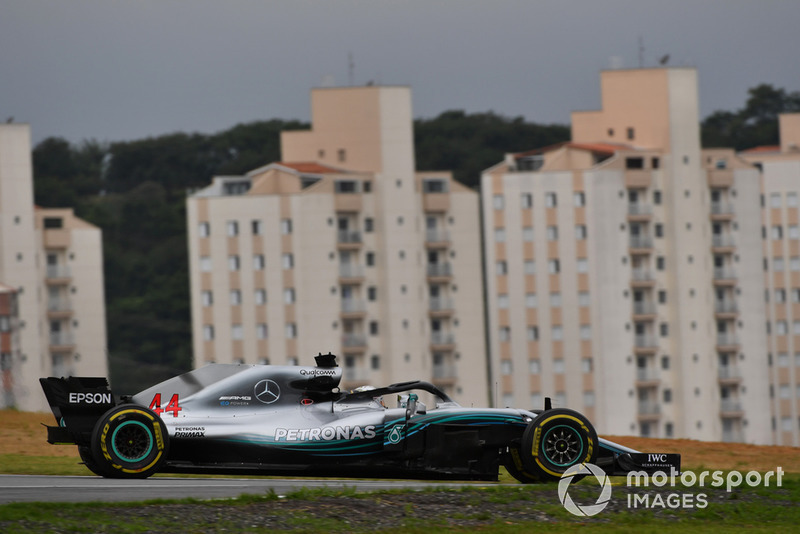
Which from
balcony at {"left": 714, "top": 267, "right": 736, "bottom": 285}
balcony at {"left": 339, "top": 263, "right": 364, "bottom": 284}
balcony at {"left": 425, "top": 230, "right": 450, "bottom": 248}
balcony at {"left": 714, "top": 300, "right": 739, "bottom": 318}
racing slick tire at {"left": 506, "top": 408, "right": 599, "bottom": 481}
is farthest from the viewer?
balcony at {"left": 714, "top": 267, "right": 736, "bottom": 285}

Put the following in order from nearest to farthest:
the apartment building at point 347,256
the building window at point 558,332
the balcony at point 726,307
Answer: the apartment building at point 347,256
the building window at point 558,332
the balcony at point 726,307

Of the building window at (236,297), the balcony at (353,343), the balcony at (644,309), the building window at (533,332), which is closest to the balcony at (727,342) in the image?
the balcony at (644,309)

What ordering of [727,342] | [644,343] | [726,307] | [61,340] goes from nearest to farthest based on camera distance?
[644,343] → [61,340] → [727,342] → [726,307]

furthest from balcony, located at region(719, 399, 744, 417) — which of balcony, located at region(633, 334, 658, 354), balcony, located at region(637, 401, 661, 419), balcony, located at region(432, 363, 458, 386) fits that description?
balcony, located at region(432, 363, 458, 386)

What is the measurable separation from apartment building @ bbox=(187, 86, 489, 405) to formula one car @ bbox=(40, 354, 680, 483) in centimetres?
6929

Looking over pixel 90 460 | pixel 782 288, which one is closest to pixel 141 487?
pixel 90 460

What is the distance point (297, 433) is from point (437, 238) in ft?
259

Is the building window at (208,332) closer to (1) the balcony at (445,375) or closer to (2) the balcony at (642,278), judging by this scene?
(1) the balcony at (445,375)

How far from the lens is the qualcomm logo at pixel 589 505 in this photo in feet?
56.5

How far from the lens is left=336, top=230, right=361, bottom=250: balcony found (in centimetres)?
9381

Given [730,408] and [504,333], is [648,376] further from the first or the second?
[504,333]

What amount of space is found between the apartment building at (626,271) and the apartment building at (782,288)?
948 centimetres

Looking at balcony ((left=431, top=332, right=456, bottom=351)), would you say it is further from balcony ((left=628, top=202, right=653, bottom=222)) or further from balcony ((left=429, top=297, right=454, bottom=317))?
balcony ((left=628, top=202, right=653, bottom=222))

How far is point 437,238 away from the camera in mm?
97625
